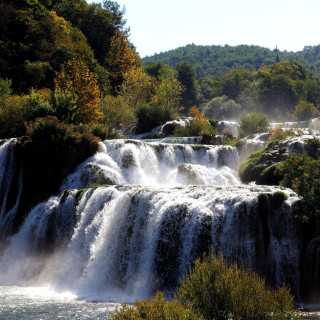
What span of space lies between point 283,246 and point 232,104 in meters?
68.8

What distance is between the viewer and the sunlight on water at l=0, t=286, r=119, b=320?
1217 cm

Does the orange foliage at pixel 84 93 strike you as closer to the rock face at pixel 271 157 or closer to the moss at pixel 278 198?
the rock face at pixel 271 157

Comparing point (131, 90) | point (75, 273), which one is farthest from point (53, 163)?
point (131, 90)

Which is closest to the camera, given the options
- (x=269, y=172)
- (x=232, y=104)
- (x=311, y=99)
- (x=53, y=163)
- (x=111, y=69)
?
(x=269, y=172)

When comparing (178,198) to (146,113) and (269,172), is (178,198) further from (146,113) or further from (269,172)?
(146,113)

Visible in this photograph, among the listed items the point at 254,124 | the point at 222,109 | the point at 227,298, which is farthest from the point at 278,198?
the point at 222,109

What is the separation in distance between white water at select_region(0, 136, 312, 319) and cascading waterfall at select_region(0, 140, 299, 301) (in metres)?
0.03

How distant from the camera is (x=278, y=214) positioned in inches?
560

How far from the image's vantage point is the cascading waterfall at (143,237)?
14.2m

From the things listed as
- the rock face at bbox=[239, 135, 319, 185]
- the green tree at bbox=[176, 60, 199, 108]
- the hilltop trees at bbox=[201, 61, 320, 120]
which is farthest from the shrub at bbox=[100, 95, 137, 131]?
the green tree at bbox=[176, 60, 199, 108]

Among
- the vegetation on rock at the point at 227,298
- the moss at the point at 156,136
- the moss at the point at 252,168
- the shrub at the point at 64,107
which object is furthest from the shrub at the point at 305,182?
the moss at the point at 156,136

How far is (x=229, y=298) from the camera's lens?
7.86 m

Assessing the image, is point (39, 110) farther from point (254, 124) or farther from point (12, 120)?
point (254, 124)

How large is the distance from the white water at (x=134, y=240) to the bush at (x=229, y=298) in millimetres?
5318
